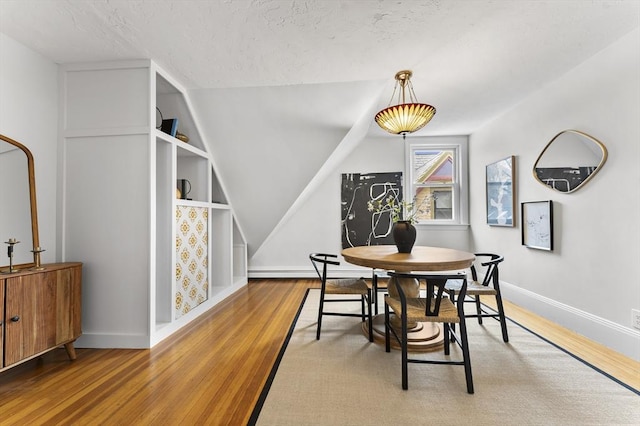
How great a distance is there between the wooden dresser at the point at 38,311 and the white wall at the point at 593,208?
413 centimetres

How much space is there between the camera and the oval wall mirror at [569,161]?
2355 mm

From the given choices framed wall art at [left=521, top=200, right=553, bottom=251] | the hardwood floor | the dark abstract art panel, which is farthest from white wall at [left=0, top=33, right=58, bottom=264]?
framed wall art at [left=521, top=200, right=553, bottom=251]

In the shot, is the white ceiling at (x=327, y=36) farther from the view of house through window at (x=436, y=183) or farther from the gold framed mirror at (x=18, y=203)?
the view of house through window at (x=436, y=183)

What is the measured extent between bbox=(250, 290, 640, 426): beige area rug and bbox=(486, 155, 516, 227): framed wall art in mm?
1716

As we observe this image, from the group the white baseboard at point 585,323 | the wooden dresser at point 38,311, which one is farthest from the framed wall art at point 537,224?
the wooden dresser at point 38,311

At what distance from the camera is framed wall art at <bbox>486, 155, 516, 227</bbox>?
3412mm

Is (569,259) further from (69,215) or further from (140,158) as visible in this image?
(69,215)

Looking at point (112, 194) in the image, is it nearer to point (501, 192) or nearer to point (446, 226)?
point (501, 192)

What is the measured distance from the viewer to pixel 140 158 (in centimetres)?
236

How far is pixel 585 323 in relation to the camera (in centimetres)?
242

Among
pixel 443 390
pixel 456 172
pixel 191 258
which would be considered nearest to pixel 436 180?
pixel 456 172

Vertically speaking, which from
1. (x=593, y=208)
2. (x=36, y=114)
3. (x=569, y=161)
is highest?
(x=36, y=114)

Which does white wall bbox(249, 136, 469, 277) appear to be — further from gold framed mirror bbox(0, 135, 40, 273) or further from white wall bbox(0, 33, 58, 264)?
gold framed mirror bbox(0, 135, 40, 273)

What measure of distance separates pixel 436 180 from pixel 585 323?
277cm
